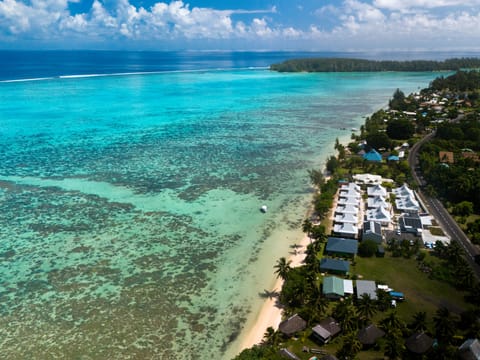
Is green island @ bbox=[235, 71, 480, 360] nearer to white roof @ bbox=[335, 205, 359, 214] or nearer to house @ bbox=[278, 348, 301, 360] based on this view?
house @ bbox=[278, 348, 301, 360]

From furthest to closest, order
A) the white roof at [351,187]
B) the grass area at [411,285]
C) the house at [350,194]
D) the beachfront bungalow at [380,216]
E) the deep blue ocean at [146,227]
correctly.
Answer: the white roof at [351,187], the house at [350,194], the beachfront bungalow at [380,216], the grass area at [411,285], the deep blue ocean at [146,227]

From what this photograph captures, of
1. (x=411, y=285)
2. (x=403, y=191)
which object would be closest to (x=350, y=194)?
(x=403, y=191)

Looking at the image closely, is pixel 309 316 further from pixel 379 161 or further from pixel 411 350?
pixel 379 161

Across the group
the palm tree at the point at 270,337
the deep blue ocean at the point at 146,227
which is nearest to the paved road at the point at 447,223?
the deep blue ocean at the point at 146,227

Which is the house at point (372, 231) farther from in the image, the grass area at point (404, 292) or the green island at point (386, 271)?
the grass area at point (404, 292)

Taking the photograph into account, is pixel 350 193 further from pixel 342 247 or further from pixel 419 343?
pixel 419 343

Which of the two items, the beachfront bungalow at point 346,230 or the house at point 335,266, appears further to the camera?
the beachfront bungalow at point 346,230

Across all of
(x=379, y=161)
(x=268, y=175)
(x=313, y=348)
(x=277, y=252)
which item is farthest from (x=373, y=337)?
(x=379, y=161)
